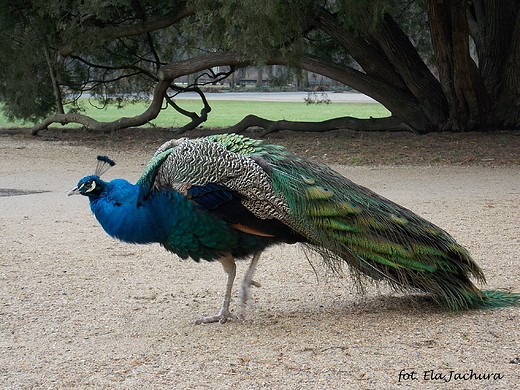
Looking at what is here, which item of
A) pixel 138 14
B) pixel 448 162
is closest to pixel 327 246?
pixel 448 162

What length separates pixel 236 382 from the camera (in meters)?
3.50

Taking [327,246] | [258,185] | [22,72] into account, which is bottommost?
[327,246]

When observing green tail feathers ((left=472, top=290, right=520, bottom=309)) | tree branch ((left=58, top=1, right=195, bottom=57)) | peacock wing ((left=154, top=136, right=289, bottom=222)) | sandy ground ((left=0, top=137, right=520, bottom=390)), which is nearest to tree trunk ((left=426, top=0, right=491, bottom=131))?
tree branch ((left=58, top=1, right=195, bottom=57))

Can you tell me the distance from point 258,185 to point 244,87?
45.1m

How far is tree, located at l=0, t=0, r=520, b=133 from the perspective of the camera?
12656 millimetres

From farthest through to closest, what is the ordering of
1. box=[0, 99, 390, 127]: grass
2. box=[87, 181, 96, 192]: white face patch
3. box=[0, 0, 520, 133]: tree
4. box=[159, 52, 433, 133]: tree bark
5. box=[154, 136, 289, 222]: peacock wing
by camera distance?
box=[0, 99, 390, 127]: grass → box=[159, 52, 433, 133]: tree bark → box=[0, 0, 520, 133]: tree → box=[87, 181, 96, 192]: white face patch → box=[154, 136, 289, 222]: peacock wing

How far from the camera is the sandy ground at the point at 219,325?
11.7 feet

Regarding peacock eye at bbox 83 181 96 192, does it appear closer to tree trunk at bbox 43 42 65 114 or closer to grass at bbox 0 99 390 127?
tree trunk at bbox 43 42 65 114

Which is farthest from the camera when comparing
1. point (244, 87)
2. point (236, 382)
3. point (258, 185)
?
point (244, 87)

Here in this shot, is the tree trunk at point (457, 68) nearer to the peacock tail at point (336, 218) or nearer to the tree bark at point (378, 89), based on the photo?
the tree bark at point (378, 89)

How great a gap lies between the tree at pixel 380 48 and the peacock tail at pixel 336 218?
24.4 ft

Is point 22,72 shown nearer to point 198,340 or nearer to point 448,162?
point 448,162

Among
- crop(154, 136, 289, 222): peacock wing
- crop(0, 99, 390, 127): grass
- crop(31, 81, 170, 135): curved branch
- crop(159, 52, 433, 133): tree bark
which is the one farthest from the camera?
crop(0, 99, 390, 127): grass

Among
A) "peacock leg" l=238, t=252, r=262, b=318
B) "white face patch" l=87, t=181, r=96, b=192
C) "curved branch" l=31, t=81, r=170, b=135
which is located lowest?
"peacock leg" l=238, t=252, r=262, b=318
